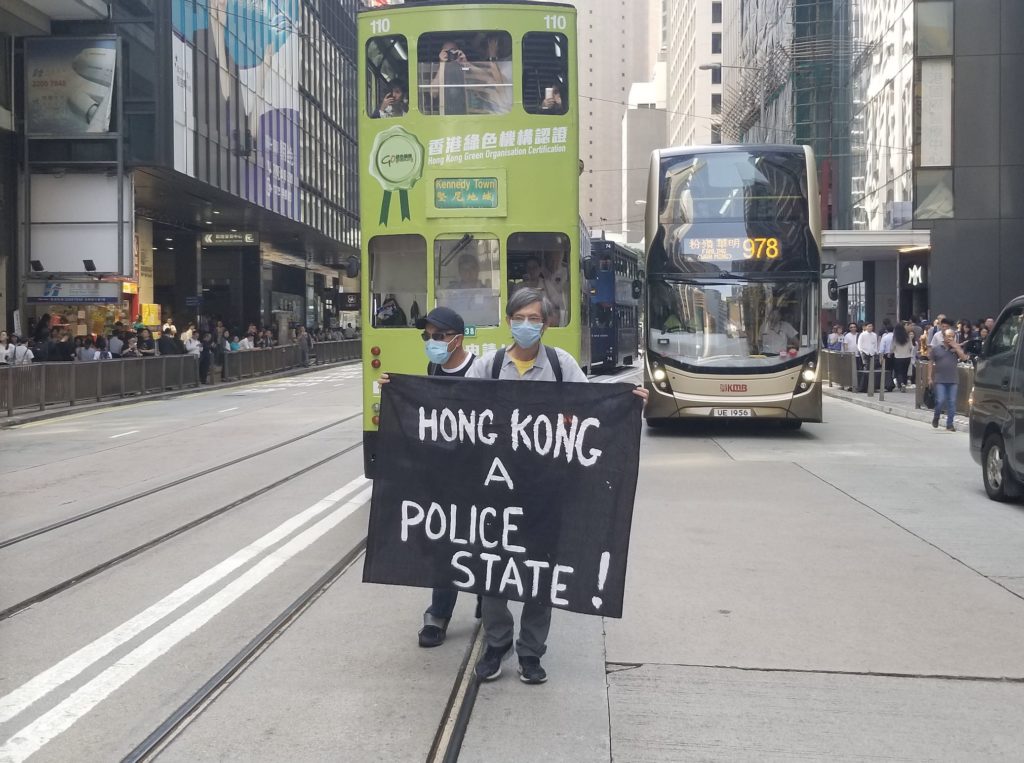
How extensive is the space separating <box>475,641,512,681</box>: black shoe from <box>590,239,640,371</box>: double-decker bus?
92.5ft

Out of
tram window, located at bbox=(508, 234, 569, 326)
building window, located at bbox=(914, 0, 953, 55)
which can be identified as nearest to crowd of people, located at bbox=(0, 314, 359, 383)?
tram window, located at bbox=(508, 234, 569, 326)

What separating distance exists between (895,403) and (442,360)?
1889 cm

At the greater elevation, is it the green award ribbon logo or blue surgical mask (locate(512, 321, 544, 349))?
the green award ribbon logo

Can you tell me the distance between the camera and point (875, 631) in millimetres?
5945

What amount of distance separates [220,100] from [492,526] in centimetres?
3493

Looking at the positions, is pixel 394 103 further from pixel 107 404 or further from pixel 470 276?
pixel 107 404

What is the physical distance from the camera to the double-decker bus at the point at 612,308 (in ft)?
118

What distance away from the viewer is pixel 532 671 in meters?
4.99

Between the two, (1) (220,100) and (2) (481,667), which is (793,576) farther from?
(1) (220,100)

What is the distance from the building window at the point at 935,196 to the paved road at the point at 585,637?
23.7m

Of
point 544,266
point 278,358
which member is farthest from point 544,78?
point 278,358

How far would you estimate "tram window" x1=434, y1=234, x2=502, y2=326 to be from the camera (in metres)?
11.4

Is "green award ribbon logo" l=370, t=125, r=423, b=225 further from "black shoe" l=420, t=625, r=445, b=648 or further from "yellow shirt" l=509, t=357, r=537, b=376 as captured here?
"black shoe" l=420, t=625, r=445, b=648

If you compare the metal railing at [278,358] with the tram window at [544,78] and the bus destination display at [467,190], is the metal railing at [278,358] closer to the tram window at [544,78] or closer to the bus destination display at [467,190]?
the bus destination display at [467,190]
